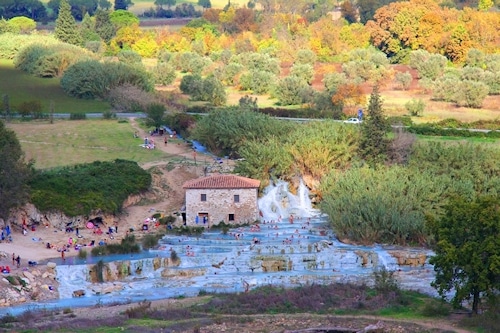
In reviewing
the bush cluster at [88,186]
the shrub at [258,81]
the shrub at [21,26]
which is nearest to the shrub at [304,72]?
the shrub at [258,81]

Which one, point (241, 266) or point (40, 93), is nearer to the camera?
point (241, 266)

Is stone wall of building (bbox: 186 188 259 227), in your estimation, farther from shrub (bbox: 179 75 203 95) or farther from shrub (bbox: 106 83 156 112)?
shrub (bbox: 179 75 203 95)

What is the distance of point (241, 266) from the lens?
52.2m

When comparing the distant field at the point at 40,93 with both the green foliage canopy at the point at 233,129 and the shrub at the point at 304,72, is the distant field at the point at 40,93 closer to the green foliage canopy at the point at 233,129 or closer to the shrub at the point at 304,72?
the green foliage canopy at the point at 233,129

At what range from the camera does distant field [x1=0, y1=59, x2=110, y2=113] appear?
3713 inches

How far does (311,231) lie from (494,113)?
38.4 m

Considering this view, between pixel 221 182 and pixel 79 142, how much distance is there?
751 inches

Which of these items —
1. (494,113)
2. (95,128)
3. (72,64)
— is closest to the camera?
(95,128)

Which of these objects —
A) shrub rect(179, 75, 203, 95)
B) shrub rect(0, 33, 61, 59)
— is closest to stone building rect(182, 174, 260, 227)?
shrub rect(179, 75, 203, 95)

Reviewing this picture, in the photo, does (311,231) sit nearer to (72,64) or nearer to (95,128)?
(95,128)

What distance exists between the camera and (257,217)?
199 ft

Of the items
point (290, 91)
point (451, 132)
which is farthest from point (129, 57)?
point (451, 132)

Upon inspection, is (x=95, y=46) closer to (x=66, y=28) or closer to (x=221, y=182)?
(x=66, y=28)

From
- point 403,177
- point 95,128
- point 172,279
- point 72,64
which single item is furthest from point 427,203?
point 72,64
